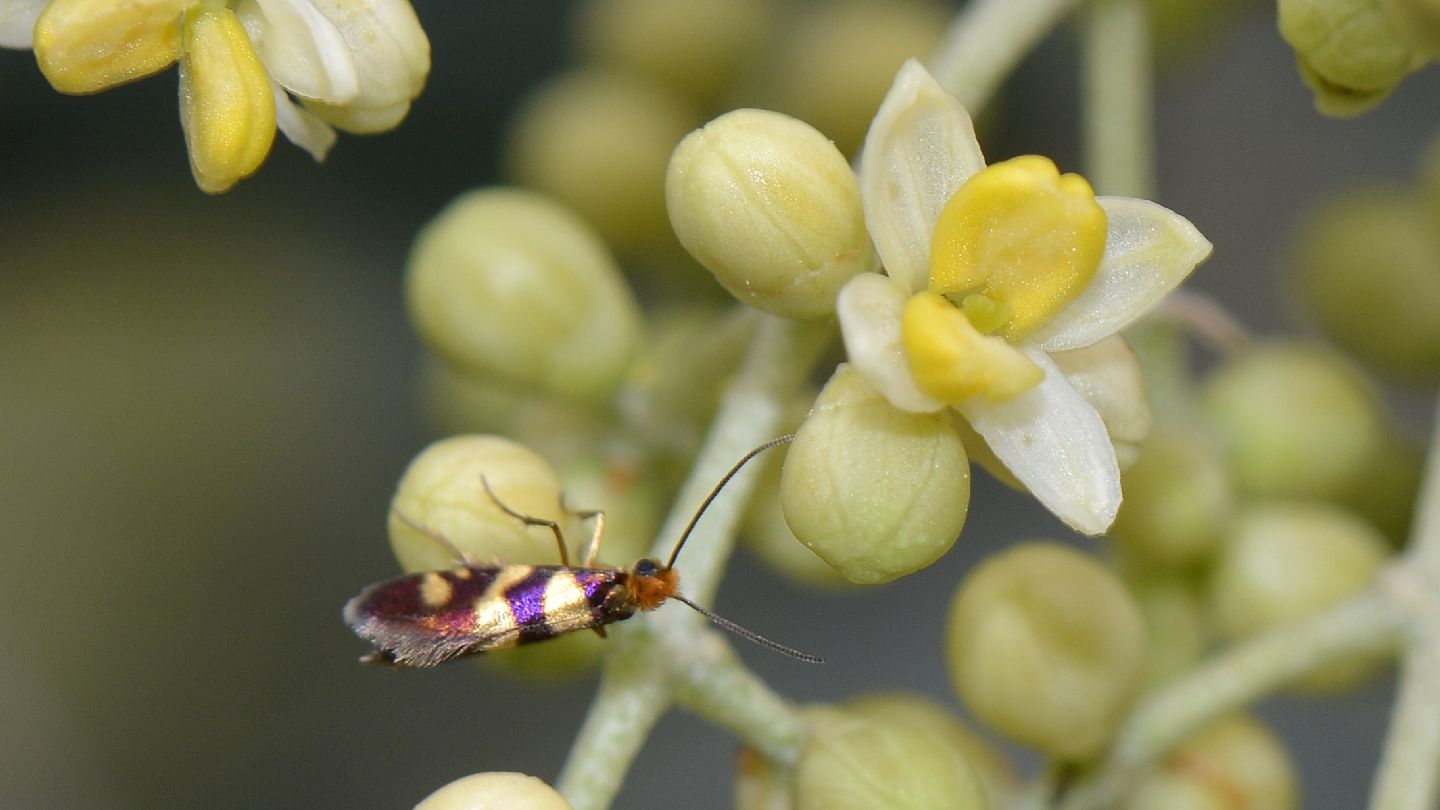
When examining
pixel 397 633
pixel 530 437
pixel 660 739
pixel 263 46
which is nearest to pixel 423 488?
pixel 397 633

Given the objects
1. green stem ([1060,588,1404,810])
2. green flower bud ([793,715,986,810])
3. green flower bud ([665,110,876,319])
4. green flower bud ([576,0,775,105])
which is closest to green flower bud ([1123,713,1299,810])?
green stem ([1060,588,1404,810])

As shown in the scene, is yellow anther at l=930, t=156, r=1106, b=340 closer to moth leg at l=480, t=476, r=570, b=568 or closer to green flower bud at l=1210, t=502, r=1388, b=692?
moth leg at l=480, t=476, r=570, b=568

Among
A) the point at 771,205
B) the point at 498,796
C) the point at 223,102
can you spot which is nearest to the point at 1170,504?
the point at 771,205

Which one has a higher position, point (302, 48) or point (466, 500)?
point (302, 48)

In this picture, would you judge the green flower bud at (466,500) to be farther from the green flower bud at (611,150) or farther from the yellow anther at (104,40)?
the green flower bud at (611,150)

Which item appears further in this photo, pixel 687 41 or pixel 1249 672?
pixel 687 41

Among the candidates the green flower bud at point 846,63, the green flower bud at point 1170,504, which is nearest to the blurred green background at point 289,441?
the green flower bud at point 846,63

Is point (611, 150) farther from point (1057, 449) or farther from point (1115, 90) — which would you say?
point (1057, 449)
